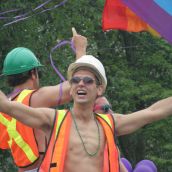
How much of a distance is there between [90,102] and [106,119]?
20 centimetres

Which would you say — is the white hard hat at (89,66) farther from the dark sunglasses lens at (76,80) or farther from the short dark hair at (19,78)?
the short dark hair at (19,78)

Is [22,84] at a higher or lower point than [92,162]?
higher

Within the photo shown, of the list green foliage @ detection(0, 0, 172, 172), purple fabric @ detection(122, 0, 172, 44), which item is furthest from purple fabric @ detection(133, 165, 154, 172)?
green foliage @ detection(0, 0, 172, 172)

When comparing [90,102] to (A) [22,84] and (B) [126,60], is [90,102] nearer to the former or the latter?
(A) [22,84]

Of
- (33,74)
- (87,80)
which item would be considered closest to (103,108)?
(33,74)

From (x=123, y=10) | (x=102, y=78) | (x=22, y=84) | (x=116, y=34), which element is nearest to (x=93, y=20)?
(x=116, y=34)

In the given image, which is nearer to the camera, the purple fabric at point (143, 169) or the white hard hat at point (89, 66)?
the white hard hat at point (89, 66)

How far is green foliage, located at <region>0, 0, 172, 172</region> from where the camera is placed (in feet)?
40.1

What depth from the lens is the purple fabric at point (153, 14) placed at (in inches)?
207

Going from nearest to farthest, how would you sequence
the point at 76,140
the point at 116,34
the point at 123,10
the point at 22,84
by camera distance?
the point at 76,140 → the point at 22,84 → the point at 123,10 → the point at 116,34

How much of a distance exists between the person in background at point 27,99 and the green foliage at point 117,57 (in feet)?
19.8

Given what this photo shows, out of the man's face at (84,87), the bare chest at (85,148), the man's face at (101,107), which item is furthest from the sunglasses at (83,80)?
the man's face at (101,107)

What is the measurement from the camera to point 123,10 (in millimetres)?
6375

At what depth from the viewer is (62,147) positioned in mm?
4398
